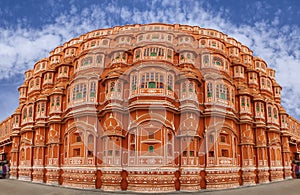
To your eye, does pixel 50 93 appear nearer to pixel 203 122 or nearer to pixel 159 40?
pixel 159 40

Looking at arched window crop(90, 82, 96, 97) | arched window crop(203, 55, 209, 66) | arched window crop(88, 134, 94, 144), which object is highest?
arched window crop(203, 55, 209, 66)

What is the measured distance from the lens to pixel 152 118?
71.6ft

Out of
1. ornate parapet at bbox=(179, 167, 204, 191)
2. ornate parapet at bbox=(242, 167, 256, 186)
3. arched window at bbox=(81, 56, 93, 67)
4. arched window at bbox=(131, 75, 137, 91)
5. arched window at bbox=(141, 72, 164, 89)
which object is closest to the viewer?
ornate parapet at bbox=(179, 167, 204, 191)

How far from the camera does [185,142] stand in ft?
73.8

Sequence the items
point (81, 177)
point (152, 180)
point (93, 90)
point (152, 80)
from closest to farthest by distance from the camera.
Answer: point (152, 180), point (152, 80), point (81, 177), point (93, 90)

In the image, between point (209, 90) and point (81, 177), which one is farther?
point (209, 90)

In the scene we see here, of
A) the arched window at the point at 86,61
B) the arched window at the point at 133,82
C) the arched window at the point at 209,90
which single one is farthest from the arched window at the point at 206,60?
the arched window at the point at 86,61

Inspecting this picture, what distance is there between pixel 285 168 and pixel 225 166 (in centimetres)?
1227

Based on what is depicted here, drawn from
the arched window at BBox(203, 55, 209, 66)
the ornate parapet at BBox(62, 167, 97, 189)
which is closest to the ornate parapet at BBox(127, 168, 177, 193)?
the ornate parapet at BBox(62, 167, 97, 189)

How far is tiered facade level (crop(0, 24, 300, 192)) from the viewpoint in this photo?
2192 centimetres

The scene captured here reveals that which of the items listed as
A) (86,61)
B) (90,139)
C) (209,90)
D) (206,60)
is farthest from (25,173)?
(206,60)

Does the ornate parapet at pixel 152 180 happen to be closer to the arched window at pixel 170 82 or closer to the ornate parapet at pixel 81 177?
the ornate parapet at pixel 81 177

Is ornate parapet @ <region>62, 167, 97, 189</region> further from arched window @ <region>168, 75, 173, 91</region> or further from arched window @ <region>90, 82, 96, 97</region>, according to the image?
arched window @ <region>168, 75, 173, 91</region>

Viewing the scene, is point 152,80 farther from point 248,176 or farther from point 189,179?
point 248,176
